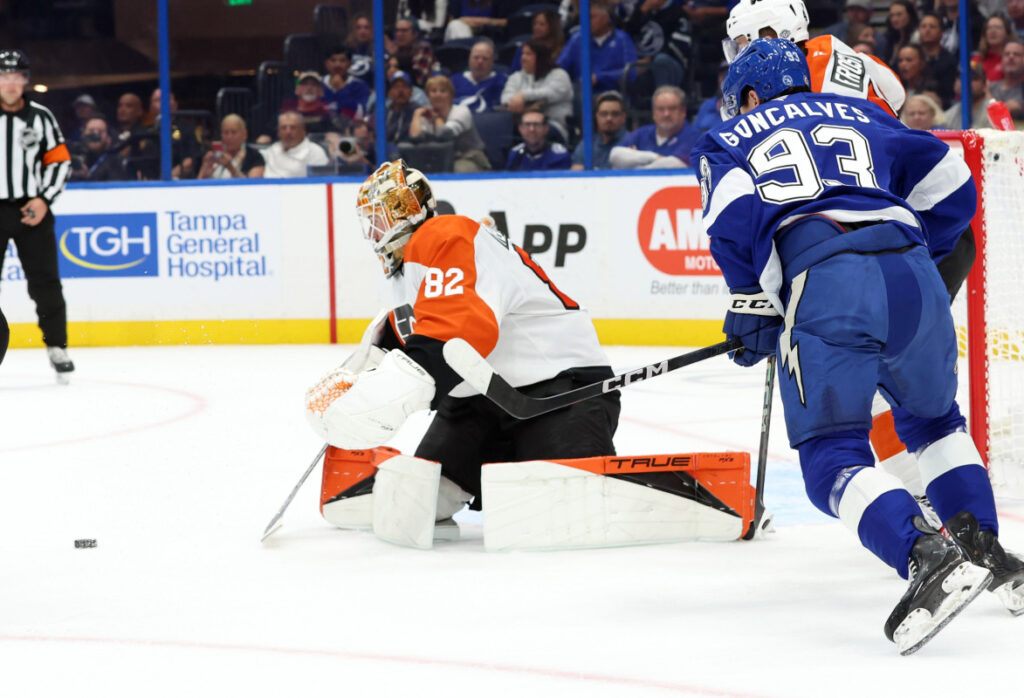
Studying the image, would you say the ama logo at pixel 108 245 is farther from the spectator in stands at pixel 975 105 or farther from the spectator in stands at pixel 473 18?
the spectator in stands at pixel 975 105

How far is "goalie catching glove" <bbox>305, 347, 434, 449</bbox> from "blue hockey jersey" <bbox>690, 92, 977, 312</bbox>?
602 millimetres

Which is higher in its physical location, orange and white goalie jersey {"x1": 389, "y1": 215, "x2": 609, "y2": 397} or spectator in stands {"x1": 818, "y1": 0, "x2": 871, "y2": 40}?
spectator in stands {"x1": 818, "y1": 0, "x2": 871, "y2": 40}

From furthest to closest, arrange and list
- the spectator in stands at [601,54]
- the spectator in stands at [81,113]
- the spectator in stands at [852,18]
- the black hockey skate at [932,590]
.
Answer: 1. the spectator in stands at [81,113]
2. the spectator in stands at [852,18]
3. the spectator in stands at [601,54]
4. the black hockey skate at [932,590]

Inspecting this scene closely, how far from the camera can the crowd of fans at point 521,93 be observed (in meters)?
7.10

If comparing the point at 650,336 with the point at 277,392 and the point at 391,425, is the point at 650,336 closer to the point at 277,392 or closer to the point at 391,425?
the point at 277,392

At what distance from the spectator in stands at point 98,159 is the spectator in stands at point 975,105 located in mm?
4455

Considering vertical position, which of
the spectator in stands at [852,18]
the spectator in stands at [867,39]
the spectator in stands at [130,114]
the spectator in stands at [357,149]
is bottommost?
the spectator in stands at [357,149]

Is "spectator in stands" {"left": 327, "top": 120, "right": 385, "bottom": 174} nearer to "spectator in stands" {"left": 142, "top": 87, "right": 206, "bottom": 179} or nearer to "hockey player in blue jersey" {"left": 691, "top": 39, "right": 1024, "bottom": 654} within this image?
"spectator in stands" {"left": 142, "top": 87, "right": 206, "bottom": 179}

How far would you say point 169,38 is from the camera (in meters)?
7.65

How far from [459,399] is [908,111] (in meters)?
4.91

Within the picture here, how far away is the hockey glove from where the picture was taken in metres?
2.21

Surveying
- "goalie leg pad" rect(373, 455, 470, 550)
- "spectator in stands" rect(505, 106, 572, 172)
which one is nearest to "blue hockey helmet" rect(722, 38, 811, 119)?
"goalie leg pad" rect(373, 455, 470, 550)

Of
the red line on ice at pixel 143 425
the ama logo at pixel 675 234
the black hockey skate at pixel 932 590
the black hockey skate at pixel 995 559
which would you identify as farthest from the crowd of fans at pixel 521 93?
the black hockey skate at pixel 932 590

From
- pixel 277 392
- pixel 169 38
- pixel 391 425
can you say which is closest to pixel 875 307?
pixel 391 425
